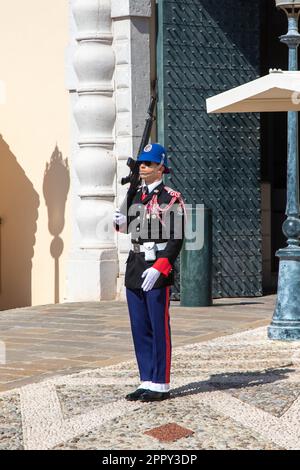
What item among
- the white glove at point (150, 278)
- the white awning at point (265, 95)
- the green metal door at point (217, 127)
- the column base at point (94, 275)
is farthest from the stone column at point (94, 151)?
the white glove at point (150, 278)

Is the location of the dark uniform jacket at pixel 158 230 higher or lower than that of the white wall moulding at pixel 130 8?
lower

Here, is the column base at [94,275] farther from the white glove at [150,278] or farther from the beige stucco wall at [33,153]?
the white glove at [150,278]

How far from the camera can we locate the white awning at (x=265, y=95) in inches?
327

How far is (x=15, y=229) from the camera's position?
1435 cm

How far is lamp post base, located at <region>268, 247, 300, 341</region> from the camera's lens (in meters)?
9.33

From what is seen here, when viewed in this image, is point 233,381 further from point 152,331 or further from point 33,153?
point 33,153

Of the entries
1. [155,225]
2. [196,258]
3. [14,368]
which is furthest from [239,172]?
[155,225]

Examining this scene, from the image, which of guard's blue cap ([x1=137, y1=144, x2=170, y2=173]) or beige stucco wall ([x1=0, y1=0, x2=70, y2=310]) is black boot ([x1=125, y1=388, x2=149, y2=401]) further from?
beige stucco wall ([x1=0, y1=0, x2=70, y2=310])

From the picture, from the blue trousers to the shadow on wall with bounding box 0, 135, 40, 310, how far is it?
24.3ft

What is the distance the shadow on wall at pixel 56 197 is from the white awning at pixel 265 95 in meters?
4.89

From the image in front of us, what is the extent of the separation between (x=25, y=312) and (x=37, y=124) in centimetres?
315

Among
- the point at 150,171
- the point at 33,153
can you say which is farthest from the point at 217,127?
the point at 150,171

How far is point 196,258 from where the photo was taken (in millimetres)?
12023

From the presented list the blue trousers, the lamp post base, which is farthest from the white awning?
the blue trousers
